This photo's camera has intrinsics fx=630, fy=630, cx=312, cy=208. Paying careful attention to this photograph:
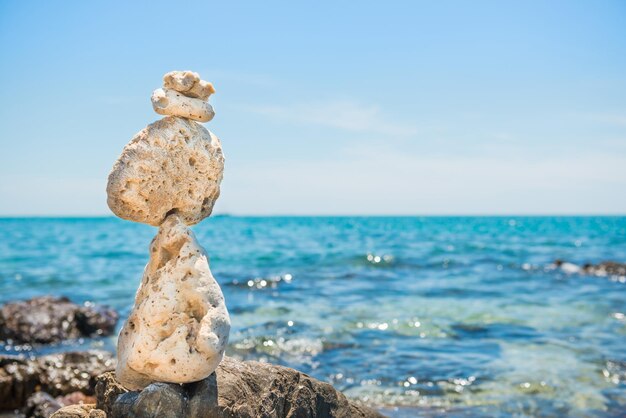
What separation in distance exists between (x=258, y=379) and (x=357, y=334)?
8.66 meters

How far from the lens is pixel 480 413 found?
827cm

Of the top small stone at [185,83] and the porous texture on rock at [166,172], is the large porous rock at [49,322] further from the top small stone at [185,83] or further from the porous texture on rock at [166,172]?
the top small stone at [185,83]

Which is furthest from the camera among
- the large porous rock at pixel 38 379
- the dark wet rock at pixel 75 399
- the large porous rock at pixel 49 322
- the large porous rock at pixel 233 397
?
the large porous rock at pixel 49 322

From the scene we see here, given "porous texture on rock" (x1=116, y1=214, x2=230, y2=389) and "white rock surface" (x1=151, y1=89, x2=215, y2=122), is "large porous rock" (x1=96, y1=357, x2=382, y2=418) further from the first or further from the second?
"white rock surface" (x1=151, y1=89, x2=215, y2=122)

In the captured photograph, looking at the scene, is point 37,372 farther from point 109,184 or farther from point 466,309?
point 466,309

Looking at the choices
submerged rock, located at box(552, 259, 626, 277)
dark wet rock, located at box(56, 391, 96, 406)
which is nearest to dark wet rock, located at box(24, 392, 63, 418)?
dark wet rock, located at box(56, 391, 96, 406)

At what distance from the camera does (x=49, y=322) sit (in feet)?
42.3

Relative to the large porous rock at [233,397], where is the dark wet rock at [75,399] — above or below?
below

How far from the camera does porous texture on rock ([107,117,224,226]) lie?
402 centimetres

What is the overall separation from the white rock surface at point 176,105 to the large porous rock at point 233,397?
70.0 inches

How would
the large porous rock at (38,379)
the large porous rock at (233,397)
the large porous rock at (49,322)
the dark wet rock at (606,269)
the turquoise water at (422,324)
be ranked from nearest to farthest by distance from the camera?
1. the large porous rock at (233,397)
2. the large porous rock at (38,379)
3. the turquoise water at (422,324)
4. the large porous rock at (49,322)
5. the dark wet rock at (606,269)

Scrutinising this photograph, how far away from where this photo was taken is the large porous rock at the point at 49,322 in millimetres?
12539

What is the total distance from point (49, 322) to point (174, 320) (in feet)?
32.7

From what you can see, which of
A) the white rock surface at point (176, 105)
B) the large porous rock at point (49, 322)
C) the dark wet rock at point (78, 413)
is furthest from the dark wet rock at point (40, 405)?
the large porous rock at point (49, 322)
